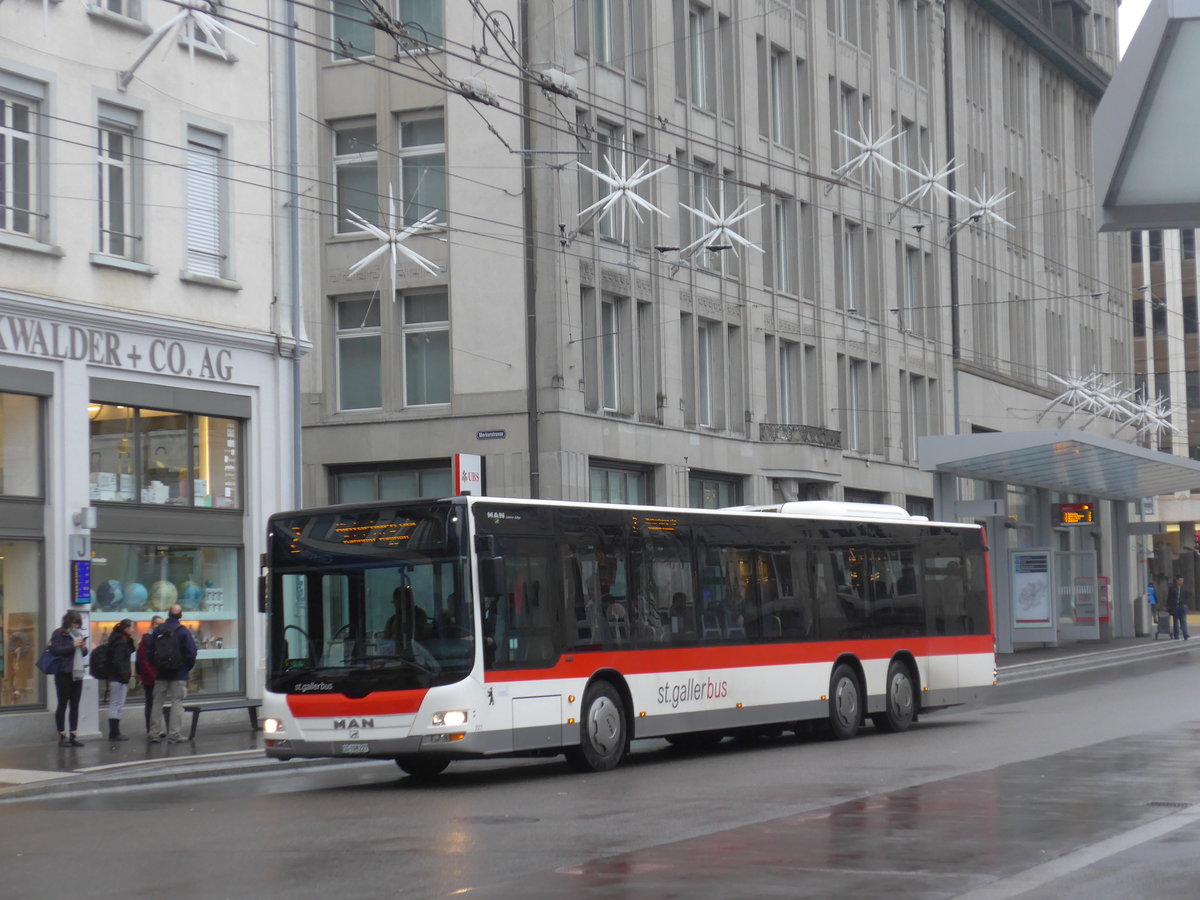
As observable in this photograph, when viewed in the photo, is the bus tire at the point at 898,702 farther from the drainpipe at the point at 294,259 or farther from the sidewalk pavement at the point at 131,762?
the drainpipe at the point at 294,259

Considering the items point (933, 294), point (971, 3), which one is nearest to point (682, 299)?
point (933, 294)

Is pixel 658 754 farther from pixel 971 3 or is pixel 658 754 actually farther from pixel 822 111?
pixel 971 3

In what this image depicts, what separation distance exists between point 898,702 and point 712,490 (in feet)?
60.3

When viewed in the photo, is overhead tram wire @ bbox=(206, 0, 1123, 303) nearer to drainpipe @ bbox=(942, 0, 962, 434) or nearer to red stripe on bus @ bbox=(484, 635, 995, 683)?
drainpipe @ bbox=(942, 0, 962, 434)

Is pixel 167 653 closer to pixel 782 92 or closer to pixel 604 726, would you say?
pixel 604 726

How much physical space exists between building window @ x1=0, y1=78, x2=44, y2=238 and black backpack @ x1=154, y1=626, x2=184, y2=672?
5.83m

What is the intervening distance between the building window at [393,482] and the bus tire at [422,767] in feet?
60.2

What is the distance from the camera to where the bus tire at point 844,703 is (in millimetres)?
21703

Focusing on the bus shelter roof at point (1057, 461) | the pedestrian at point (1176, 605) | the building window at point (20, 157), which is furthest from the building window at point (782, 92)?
the building window at point (20, 157)

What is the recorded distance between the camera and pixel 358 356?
38125 millimetres

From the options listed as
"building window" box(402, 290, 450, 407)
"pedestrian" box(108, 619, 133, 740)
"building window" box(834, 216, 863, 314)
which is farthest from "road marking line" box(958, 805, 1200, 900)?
"building window" box(834, 216, 863, 314)

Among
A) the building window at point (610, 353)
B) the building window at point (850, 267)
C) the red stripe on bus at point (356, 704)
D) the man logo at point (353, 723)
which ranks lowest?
the man logo at point (353, 723)

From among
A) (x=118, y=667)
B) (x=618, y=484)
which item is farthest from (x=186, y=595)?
(x=618, y=484)

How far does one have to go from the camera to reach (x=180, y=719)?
2239cm
